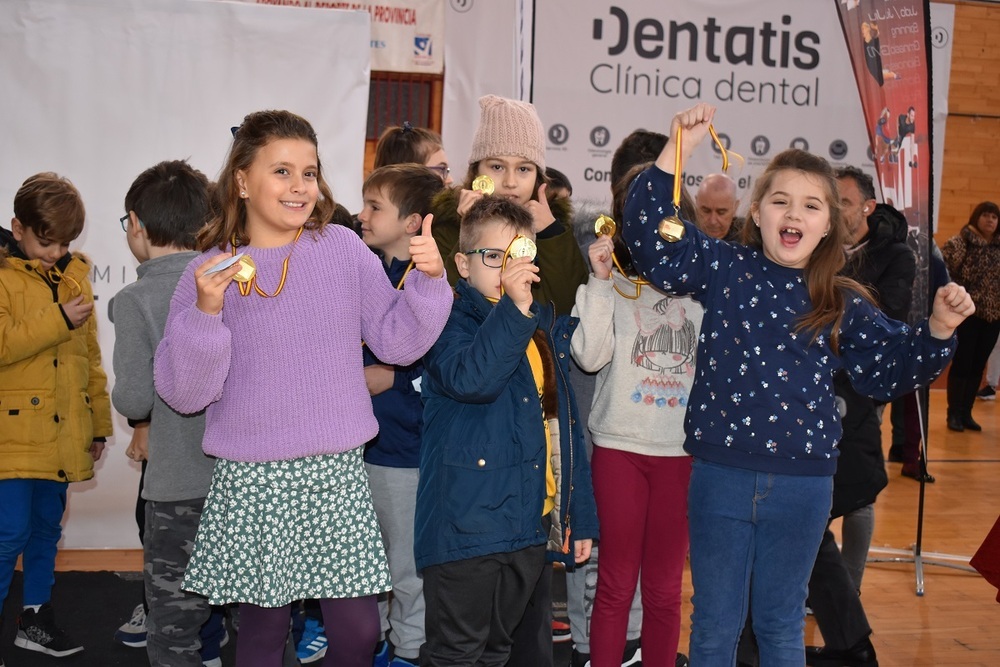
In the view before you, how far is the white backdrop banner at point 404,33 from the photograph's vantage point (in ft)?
21.4

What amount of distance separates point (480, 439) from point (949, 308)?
1.16 metres

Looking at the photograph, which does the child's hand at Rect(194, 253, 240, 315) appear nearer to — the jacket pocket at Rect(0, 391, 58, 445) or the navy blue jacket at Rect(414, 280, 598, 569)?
the navy blue jacket at Rect(414, 280, 598, 569)

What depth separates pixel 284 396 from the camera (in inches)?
86.7

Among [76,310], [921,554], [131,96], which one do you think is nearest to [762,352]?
[76,310]

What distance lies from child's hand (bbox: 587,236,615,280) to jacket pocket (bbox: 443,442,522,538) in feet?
2.07

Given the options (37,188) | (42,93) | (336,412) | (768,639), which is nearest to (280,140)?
(336,412)

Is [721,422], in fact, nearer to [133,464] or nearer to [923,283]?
[923,283]

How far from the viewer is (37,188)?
327 centimetres

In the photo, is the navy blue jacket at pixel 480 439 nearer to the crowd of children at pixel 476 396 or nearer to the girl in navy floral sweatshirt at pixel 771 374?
the crowd of children at pixel 476 396

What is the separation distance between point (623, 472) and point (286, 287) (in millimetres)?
1148

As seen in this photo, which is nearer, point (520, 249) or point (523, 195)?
point (520, 249)

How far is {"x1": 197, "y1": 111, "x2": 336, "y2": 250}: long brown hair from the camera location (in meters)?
2.29

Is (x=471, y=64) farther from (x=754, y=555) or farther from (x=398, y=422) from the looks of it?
(x=754, y=555)

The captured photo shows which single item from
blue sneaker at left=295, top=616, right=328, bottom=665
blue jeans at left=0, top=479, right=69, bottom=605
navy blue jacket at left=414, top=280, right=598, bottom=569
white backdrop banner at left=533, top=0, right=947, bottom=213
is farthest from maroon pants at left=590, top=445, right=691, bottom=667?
white backdrop banner at left=533, top=0, right=947, bottom=213
